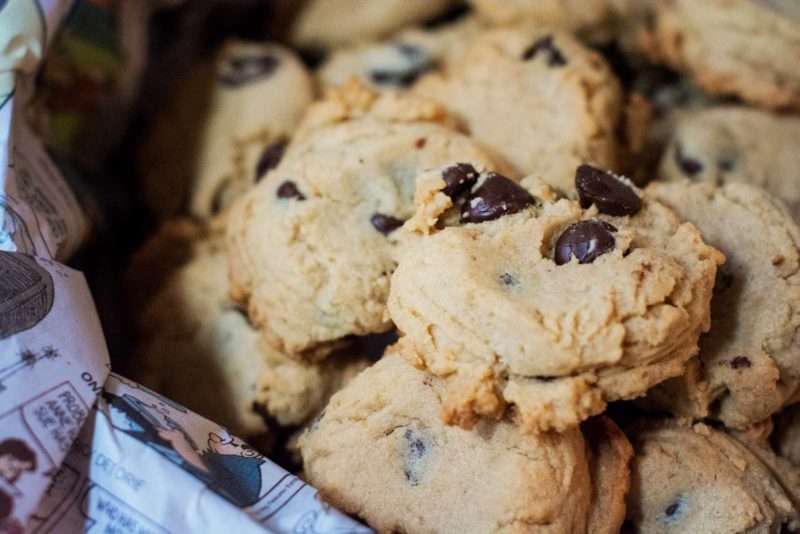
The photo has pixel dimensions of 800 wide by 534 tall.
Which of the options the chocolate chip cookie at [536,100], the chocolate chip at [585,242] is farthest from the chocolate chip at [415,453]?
the chocolate chip cookie at [536,100]

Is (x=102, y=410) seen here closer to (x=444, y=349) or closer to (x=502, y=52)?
(x=444, y=349)

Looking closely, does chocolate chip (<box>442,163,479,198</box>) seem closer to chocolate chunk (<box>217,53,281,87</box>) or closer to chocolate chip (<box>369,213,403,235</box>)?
chocolate chip (<box>369,213,403,235</box>)

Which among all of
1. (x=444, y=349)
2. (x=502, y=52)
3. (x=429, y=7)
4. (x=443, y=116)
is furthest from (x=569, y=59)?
(x=444, y=349)

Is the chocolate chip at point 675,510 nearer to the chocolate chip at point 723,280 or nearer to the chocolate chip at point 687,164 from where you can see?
the chocolate chip at point 723,280

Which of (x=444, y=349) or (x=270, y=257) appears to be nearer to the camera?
(x=444, y=349)

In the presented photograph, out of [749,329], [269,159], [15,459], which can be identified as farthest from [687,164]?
[15,459]

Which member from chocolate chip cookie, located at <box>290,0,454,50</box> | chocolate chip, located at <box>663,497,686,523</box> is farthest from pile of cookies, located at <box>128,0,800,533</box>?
chocolate chip cookie, located at <box>290,0,454,50</box>
